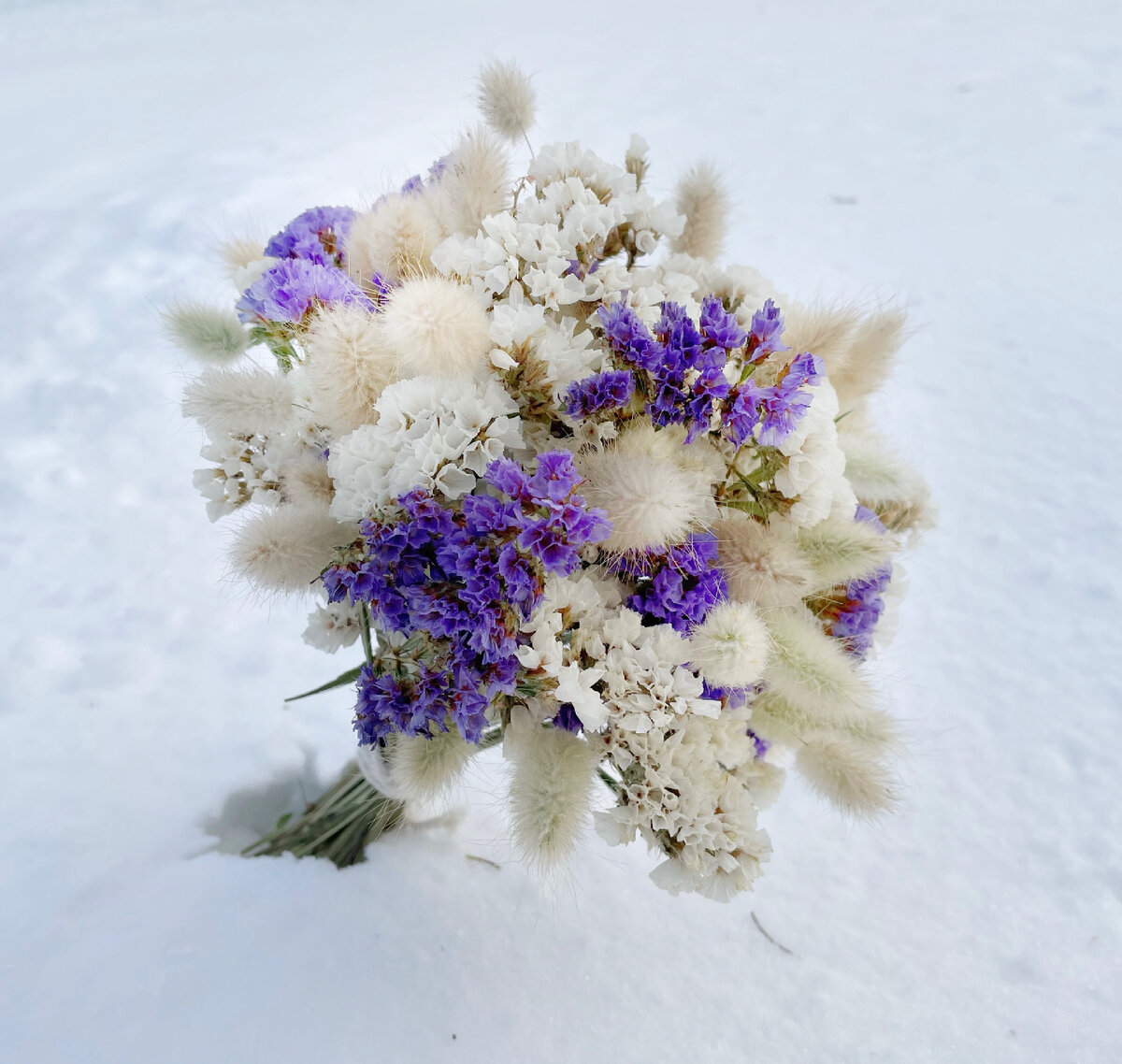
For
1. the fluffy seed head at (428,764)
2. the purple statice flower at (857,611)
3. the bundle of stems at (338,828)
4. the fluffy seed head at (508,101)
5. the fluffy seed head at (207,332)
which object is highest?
the fluffy seed head at (508,101)

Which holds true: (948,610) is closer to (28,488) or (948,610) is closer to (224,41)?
(28,488)

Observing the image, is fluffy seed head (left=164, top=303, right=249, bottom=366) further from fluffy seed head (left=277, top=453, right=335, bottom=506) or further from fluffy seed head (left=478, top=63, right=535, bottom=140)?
fluffy seed head (left=478, top=63, right=535, bottom=140)

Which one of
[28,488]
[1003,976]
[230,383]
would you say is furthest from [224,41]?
[1003,976]

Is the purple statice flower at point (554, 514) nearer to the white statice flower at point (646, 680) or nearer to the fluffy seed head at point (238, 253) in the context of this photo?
the white statice flower at point (646, 680)

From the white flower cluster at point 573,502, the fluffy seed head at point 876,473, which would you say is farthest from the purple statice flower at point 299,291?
the fluffy seed head at point 876,473

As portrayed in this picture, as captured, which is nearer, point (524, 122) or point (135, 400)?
point (524, 122)

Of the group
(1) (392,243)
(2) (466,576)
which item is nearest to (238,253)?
(1) (392,243)
